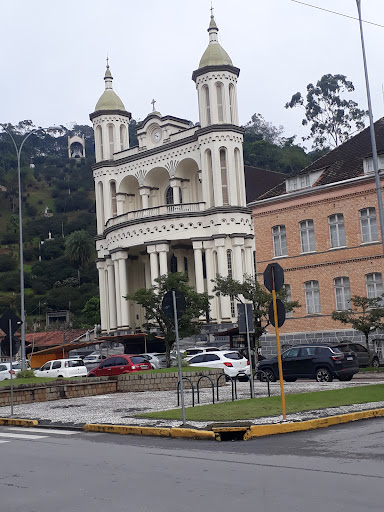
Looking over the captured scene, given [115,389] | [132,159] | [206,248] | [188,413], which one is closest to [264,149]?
[132,159]

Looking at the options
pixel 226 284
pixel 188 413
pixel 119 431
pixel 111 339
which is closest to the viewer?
pixel 119 431

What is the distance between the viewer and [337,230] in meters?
40.9

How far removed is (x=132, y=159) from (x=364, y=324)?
3528 cm

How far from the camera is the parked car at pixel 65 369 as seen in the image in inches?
1558

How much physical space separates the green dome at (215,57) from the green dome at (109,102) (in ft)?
37.3

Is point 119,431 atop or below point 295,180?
below

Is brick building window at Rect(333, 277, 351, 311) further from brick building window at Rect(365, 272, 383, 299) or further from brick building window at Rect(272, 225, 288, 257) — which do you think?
brick building window at Rect(272, 225, 288, 257)

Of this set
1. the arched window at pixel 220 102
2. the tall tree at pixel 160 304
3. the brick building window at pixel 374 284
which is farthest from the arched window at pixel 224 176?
the brick building window at pixel 374 284

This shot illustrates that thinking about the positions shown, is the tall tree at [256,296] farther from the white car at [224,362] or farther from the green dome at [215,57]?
the green dome at [215,57]

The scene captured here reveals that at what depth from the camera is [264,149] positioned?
101562 mm

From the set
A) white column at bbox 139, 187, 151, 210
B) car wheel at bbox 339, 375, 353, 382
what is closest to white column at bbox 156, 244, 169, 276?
white column at bbox 139, 187, 151, 210

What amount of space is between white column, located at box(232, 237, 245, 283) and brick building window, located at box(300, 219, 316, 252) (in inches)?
583

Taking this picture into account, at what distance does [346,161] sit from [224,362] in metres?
15.7

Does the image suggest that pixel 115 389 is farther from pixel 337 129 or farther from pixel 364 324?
pixel 337 129
